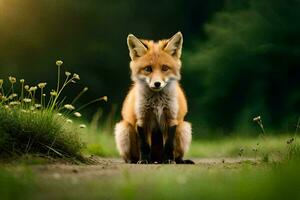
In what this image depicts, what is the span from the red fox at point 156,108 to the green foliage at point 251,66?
6.93m

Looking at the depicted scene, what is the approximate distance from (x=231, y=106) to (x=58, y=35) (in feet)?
15.9

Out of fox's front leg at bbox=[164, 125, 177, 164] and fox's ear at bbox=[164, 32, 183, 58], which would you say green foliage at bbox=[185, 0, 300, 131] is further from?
fox's front leg at bbox=[164, 125, 177, 164]

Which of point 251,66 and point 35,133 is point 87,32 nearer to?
point 251,66

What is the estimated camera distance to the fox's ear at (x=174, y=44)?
7199 millimetres

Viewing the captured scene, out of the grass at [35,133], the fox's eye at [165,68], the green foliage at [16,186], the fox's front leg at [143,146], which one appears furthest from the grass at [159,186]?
the fox's eye at [165,68]

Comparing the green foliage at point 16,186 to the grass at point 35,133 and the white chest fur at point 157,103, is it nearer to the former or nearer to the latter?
the grass at point 35,133

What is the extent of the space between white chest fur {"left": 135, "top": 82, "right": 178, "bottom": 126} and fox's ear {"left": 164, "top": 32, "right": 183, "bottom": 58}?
0.35 metres

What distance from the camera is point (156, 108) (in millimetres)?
7086

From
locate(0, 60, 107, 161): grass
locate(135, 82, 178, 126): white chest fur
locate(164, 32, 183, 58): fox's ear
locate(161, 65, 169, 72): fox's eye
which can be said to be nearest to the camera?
locate(0, 60, 107, 161): grass

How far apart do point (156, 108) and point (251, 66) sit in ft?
25.5

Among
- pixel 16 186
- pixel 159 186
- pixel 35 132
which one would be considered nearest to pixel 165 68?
pixel 35 132

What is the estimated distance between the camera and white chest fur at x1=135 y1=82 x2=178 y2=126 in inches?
279

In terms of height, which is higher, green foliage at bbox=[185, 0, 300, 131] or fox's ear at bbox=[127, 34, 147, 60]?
green foliage at bbox=[185, 0, 300, 131]

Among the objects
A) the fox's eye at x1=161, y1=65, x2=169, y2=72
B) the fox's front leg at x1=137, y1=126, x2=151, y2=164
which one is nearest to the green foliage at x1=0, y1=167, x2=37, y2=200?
the fox's front leg at x1=137, y1=126, x2=151, y2=164
